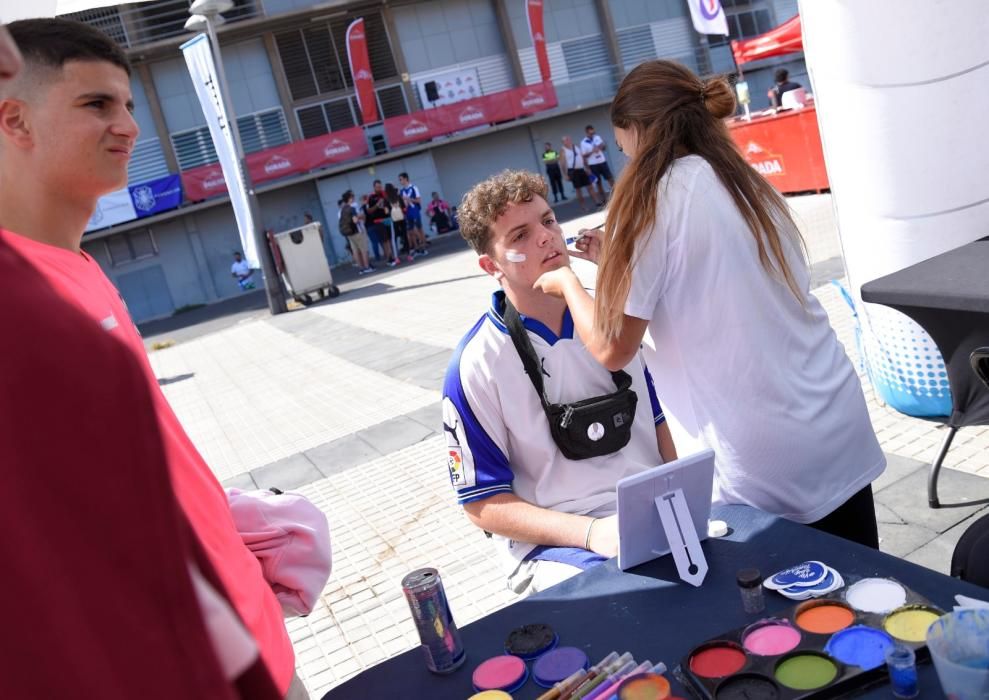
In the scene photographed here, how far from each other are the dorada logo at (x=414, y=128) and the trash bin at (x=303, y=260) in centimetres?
1207

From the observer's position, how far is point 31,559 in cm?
59

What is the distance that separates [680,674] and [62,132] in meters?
1.59

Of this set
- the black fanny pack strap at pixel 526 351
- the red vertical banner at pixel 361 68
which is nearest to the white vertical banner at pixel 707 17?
the red vertical banner at pixel 361 68

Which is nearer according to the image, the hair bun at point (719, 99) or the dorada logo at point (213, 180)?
the hair bun at point (719, 99)

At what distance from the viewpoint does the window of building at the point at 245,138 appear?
26.2 metres

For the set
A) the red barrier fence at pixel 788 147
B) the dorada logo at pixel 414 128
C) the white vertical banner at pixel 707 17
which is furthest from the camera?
the dorada logo at pixel 414 128

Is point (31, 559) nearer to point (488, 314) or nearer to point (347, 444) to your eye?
point (488, 314)

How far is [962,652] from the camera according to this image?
115 cm

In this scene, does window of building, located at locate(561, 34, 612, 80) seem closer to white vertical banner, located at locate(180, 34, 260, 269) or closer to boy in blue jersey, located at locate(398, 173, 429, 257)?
boy in blue jersey, located at locate(398, 173, 429, 257)

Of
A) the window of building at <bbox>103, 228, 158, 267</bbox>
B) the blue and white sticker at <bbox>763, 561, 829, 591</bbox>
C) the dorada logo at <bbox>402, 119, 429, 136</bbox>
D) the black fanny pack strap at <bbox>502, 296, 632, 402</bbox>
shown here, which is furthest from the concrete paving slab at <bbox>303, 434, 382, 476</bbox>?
the window of building at <bbox>103, 228, 158, 267</bbox>

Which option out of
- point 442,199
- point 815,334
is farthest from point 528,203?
point 442,199

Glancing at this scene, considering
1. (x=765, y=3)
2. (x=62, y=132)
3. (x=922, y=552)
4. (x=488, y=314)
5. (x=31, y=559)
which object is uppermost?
(x=765, y=3)

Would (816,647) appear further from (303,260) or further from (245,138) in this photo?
(245,138)

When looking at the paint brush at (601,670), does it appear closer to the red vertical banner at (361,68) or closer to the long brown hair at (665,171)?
the long brown hair at (665,171)
